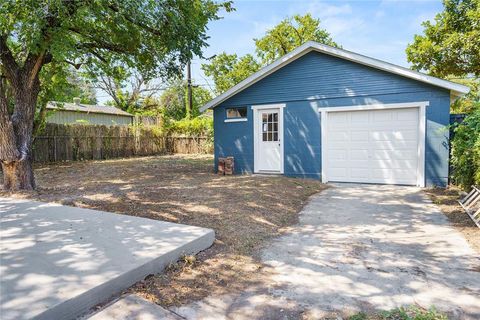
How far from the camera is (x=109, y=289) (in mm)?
2398

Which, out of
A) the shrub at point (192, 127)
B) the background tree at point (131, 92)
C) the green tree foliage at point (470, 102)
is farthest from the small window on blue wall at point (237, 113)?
the background tree at point (131, 92)

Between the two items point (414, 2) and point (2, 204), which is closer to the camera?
point (2, 204)

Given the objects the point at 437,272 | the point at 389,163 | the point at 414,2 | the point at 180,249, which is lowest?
the point at 437,272

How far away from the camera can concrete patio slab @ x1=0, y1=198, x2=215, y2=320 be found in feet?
7.01

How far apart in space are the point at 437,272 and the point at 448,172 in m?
5.49

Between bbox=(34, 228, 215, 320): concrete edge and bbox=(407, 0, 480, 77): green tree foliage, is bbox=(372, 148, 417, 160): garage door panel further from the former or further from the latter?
bbox=(407, 0, 480, 77): green tree foliage

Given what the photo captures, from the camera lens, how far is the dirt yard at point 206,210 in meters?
2.82

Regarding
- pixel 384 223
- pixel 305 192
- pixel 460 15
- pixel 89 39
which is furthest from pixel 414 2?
pixel 89 39

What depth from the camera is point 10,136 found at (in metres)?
6.31

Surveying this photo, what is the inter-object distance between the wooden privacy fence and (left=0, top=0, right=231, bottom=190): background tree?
20.1 feet

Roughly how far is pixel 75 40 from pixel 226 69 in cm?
2287

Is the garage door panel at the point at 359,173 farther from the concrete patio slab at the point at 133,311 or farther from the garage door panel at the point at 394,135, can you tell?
the concrete patio slab at the point at 133,311

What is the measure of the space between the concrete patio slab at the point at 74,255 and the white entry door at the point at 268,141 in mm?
6032

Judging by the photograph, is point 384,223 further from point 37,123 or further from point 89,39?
point 37,123
